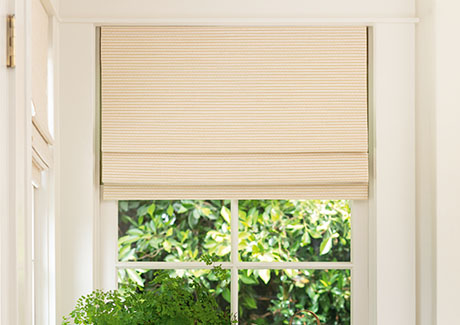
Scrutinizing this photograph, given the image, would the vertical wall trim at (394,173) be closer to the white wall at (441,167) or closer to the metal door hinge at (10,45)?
the white wall at (441,167)

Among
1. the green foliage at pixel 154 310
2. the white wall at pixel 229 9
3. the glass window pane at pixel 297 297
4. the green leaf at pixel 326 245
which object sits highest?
the white wall at pixel 229 9

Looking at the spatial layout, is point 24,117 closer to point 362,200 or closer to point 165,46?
point 165,46

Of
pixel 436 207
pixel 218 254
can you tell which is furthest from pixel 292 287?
pixel 436 207

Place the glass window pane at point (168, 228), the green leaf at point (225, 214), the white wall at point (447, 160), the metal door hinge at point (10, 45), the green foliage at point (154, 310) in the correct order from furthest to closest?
the glass window pane at point (168, 228) → the green leaf at point (225, 214) → the white wall at point (447, 160) → the green foliage at point (154, 310) → the metal door hinge at point (10, 45)

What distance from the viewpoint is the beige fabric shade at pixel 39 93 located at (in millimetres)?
2209

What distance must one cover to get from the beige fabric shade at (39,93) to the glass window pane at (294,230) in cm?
88

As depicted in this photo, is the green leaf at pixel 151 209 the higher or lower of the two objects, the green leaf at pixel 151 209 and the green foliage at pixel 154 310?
the higher

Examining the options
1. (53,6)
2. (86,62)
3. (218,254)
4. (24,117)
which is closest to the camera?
(24,117)

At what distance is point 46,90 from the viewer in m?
2.48

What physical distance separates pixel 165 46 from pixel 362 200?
0.93 meters

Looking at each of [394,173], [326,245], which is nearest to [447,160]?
[394,173]

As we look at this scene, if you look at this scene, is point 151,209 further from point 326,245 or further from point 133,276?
point 326,245

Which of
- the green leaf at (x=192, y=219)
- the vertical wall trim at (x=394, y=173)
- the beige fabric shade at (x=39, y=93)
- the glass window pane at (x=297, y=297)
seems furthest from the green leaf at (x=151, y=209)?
the vertical wall trim at (x=394, y=173)

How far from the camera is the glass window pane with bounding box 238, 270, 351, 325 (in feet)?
9.83
